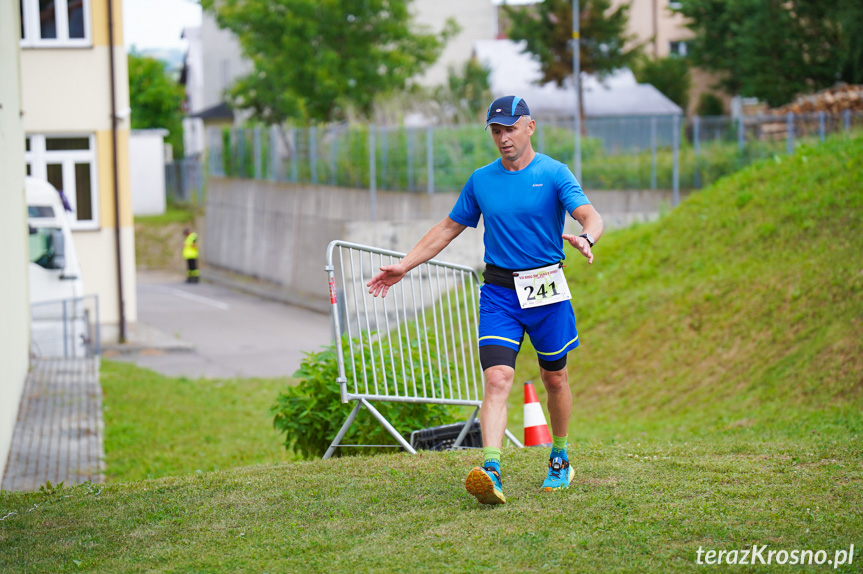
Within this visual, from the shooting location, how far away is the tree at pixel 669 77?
154 feet

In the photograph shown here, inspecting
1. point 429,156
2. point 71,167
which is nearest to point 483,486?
point 71,167

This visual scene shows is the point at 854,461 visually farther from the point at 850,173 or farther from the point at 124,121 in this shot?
the point at 124,121

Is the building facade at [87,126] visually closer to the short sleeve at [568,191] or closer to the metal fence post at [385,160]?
the metal fence post at [385,160]

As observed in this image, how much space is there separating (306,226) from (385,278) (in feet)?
73.7

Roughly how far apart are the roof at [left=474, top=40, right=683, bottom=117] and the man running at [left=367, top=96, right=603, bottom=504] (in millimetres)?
37688

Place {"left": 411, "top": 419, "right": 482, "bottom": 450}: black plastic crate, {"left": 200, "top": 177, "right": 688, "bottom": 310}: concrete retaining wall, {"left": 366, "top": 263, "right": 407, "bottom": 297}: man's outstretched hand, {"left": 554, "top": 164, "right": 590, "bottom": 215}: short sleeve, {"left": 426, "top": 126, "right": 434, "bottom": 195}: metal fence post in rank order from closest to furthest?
{"left": 554, "top": 164, "right": 590, "bottom": 215}: short sleeve, {"left": 366, "top": 263, "right": 407, "bottom": 297}: man's outstretched hand, {"left": 411, "top": 419, "right": 482, "bottom": 450}: black plastic crate, {"left": 200, "top": 177, "right": 688, "bottom": 310}: concrete retaining wall, {"left": 426, "top": 126, "right": 434, "bottom": 195}: metal fence post

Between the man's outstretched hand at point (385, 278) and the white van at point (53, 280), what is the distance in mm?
11650

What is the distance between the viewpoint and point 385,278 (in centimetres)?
557

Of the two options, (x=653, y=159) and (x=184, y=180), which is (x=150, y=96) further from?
(x=653, y=159)

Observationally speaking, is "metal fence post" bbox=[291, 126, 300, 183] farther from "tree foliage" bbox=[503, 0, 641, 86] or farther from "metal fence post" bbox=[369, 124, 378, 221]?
"tree foliage" bbox=[503, 0, 641, 86]

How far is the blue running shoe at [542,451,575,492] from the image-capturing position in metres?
5.29

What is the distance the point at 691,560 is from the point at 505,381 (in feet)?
4.71

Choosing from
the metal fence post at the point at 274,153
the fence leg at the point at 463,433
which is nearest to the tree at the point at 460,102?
the metal fence post at the point at 274,153

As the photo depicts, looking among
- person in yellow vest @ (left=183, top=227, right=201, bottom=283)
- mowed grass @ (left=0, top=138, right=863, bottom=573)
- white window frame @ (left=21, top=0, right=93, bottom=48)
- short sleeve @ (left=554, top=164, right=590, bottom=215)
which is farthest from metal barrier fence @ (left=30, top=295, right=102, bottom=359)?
person in yellow vest @ (left=183, top=227, right=201, bottom=283)
